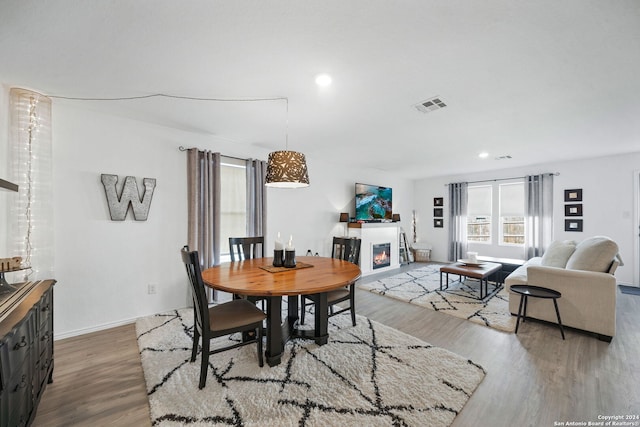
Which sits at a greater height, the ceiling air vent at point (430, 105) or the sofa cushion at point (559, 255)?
the ceiling air vent at point (430, 105)

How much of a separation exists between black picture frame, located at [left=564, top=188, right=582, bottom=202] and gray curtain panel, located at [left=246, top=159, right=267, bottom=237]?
19.6 ft

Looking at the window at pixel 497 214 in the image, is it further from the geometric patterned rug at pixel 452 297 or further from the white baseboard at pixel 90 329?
the white baseboard at pixel 90 329

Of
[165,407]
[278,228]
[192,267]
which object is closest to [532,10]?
[192,267]

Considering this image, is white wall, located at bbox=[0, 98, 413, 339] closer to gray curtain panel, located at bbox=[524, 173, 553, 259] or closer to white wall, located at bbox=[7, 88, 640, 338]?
white wall, located at bbox=[7, 88, 640, 338]

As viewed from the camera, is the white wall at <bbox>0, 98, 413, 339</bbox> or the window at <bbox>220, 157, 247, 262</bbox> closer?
the white wall at <bbox>0, 98, 413, 339</bbox>

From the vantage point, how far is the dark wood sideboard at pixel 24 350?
43.3 inches

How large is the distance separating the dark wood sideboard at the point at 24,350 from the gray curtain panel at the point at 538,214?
24.1 feet

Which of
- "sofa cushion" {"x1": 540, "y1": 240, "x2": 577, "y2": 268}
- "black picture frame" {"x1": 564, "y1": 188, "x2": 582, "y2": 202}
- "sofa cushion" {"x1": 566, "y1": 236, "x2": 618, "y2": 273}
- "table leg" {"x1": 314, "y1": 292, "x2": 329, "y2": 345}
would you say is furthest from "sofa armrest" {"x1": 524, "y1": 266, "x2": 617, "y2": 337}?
"black picture frame" {"x1": 564, "y1": 188, "x2": 582, "y2": 202}

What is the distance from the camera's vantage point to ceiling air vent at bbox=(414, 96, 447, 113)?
8.23 ft

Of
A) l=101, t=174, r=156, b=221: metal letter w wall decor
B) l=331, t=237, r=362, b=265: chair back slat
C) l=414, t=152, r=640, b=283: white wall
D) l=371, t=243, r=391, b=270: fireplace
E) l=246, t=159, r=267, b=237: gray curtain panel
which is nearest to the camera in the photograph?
l=101, t=174, r=156, b=221: metal letter w wall decor

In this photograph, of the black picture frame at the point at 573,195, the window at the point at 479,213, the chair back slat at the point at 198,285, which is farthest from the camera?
the window at the point at 479,213

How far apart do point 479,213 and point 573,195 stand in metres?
1.76

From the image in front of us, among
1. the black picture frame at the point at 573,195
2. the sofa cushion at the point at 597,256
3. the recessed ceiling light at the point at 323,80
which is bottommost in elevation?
the sofa cushion at the point at 597,256

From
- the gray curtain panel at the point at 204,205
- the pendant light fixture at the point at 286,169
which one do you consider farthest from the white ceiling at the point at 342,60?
the pendant light fixture at the point at 286,169
